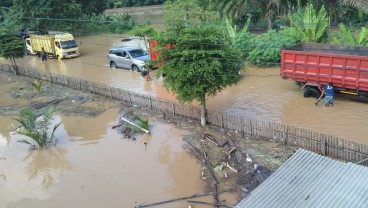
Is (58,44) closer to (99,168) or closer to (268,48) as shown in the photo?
(268,48)

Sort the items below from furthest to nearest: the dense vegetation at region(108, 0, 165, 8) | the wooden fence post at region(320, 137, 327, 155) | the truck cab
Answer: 1. the dense vegetation at region(108, 0, 165, 8)
2. the truck cab
3. the wooden fence post at region(320, 137, 327, 155)

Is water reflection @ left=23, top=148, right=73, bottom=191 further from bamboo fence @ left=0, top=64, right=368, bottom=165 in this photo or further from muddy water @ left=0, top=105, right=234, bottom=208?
bamboo fence @ left=0, top=64, right=368, bottom=165

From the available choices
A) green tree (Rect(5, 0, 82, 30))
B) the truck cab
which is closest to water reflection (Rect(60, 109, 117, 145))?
the truck cab

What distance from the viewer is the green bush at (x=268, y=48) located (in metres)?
19.7

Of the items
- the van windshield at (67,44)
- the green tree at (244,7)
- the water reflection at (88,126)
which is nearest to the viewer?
the water reflection at (88,126)

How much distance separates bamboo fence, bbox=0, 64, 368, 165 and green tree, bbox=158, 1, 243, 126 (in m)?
1.30

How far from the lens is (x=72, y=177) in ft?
37.1

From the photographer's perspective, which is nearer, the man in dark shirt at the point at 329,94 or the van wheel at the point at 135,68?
the man in dark shirt at the point at 329,94

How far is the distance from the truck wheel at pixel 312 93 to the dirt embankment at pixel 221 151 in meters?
4.46

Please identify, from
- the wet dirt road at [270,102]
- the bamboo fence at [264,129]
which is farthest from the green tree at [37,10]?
the bamboo fence at [264,129]

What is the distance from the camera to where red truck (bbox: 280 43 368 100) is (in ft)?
43.6

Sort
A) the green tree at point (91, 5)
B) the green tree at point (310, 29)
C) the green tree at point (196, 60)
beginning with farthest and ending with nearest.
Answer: the green tree at point (91, 5), the green tree at point (310, 29), the green tree at point (196, 60)

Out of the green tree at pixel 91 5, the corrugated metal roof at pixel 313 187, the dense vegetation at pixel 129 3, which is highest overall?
the green tree at pixel 91 5

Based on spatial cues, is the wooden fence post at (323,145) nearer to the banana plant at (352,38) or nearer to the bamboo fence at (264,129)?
the bamboo fence at (264,129)
